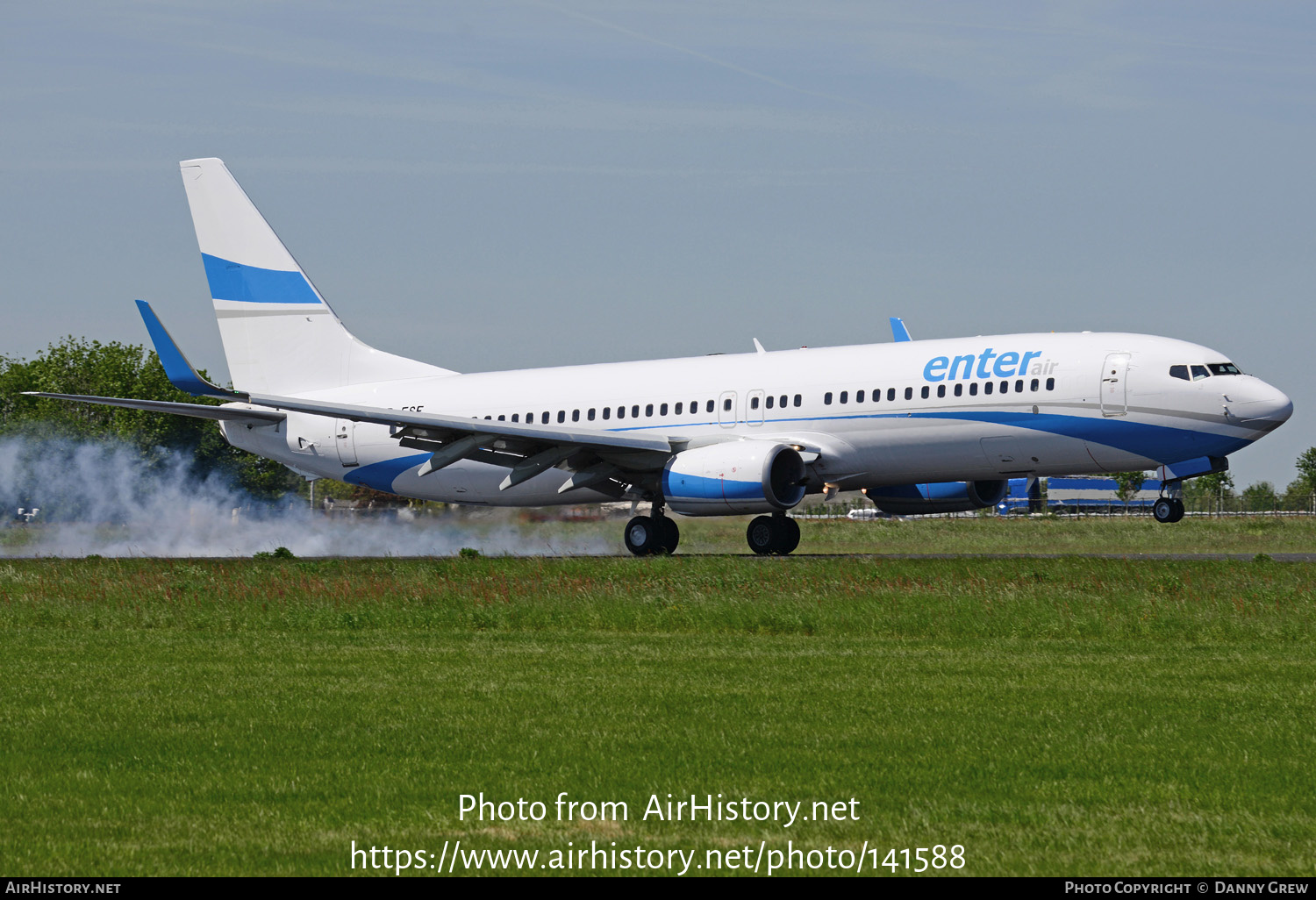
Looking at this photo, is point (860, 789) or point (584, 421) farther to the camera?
point (584, 421)

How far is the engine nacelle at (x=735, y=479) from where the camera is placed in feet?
94.4

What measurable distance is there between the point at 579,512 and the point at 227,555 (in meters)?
9.18

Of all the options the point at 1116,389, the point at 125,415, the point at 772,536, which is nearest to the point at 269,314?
the point at 772,536

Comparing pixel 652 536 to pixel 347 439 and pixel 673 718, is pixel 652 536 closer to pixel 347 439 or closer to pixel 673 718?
pixel 347 439

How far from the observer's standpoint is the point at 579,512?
39.4 metres

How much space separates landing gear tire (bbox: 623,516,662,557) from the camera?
32625mm

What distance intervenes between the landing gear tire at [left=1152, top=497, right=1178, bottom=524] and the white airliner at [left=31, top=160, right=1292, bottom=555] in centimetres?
4

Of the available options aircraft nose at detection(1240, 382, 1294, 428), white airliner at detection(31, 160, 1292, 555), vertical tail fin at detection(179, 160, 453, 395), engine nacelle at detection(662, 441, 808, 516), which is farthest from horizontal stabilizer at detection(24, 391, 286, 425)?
aircraft nose at detection(1240, 382, 1294, 428)

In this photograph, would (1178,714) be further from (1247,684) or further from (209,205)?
(209,205)

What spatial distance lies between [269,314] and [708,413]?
529 inches

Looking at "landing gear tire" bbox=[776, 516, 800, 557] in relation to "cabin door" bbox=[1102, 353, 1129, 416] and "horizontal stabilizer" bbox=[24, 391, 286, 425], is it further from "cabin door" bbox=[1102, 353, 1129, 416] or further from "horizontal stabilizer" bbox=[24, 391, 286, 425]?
"horizontal stabilizer" bbox=[24, 391, 286, 425]

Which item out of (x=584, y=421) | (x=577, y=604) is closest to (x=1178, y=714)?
(x=577, y=604)

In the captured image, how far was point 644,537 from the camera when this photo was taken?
32719 millimetres

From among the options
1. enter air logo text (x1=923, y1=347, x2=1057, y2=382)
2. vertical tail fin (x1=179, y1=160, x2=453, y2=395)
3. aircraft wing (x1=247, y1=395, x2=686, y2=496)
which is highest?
vertical tail fin (x1=179, y1=160, x2=453, y2=395)
